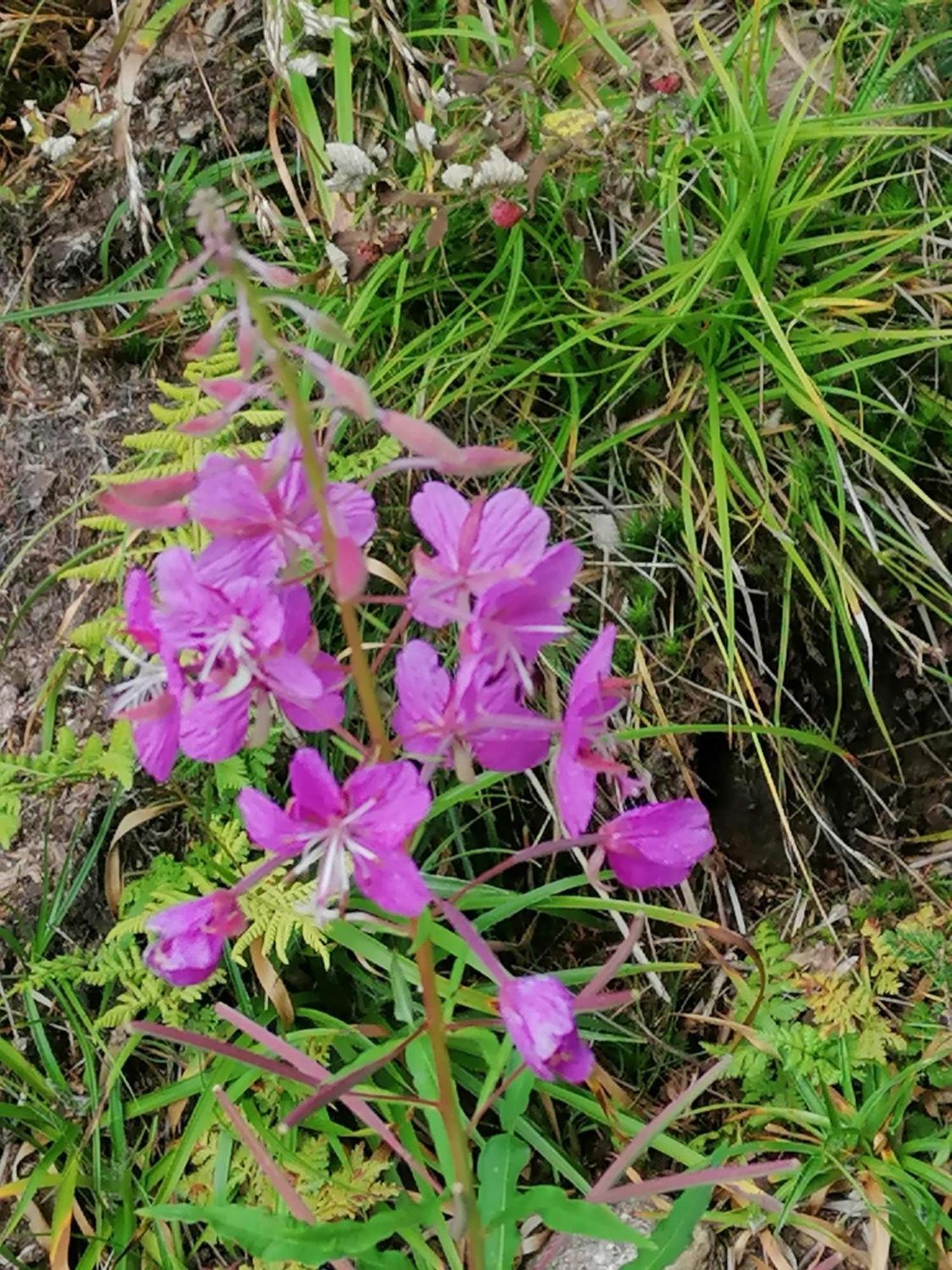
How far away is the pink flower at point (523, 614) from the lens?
1030 mm

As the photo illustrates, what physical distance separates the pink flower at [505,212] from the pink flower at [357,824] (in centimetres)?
136

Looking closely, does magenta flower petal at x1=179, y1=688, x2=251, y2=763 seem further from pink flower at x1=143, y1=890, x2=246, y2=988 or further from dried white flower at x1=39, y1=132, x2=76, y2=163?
dried white flower at x1=39, y1=132, x2=76, y2=163

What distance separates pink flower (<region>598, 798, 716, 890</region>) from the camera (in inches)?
45.9

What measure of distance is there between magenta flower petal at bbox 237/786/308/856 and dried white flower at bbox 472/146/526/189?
142cm

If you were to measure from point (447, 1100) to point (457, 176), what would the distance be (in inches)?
Answer: 61.2

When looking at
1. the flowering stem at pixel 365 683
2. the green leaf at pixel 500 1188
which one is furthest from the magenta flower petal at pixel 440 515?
the green leaf at pixel 500 1188

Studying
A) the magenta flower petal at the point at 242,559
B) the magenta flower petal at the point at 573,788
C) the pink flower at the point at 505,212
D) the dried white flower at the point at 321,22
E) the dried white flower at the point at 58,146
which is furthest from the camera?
the dried white flower at the point at 58,146

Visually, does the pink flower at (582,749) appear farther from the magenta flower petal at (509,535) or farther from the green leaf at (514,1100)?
the green leaf at (514,1100)

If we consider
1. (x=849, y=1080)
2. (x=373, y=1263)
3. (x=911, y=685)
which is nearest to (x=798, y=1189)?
(x=849, y=1080)

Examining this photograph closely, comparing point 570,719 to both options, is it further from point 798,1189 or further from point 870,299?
point 870,299

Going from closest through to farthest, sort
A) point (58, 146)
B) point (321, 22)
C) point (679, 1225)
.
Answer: point (679, 1225) < point (321, 22) < point (58, 146)

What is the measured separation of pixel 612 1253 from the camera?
1840 mm

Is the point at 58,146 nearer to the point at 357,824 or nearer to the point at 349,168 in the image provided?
the point at 349,168

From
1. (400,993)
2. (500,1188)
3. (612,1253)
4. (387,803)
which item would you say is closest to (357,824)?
(387,803)
